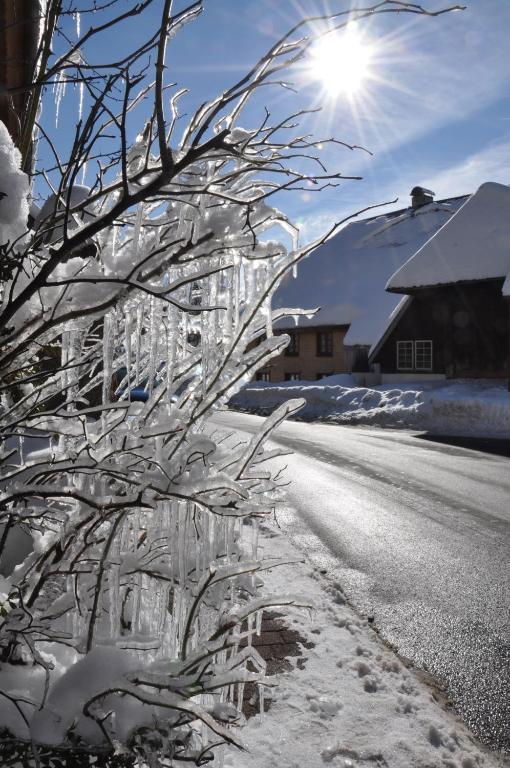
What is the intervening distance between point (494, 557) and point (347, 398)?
1585 cm

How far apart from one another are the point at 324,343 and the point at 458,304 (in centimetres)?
1002

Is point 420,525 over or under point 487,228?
under

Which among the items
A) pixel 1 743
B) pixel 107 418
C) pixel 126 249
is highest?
pixel 126 249

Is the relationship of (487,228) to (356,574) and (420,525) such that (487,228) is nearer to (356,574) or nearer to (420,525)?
(420,525)

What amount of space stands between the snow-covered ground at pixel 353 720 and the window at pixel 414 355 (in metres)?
20.6

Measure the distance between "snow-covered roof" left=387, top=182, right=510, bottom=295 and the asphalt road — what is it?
10670 millimetres

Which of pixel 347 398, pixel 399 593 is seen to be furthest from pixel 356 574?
pixel 347 398

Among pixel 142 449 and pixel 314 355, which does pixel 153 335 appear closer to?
pixel 142 449

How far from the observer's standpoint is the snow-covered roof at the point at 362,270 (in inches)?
1128

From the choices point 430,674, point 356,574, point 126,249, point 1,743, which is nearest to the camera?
point 1,743

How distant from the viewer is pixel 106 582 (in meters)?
1.89

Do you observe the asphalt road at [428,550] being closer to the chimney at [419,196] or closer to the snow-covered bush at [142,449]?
the snow-covered bush at [142,449]

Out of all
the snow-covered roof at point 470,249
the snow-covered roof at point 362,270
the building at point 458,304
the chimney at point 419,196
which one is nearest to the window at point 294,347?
the snow-covered roof at point 362,270

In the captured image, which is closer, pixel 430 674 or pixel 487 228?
pixel 430 674
